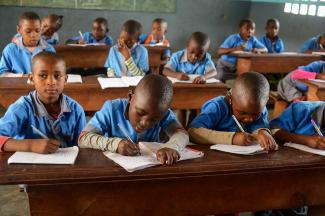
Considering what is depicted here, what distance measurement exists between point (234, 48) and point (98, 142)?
392 centimetres

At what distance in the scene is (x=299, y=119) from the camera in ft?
6.09

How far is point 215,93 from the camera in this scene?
3031 mm

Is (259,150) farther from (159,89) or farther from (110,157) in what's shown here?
(110,157)

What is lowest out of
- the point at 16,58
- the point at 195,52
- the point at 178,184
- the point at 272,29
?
the point at 178,184

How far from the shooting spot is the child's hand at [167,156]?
1315 mm

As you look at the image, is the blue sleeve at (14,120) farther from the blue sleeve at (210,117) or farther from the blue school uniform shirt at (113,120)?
the blue sleeve at (210,117)

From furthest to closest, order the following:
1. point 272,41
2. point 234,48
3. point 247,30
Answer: point 272,41 → point 247,30 → point 234,48

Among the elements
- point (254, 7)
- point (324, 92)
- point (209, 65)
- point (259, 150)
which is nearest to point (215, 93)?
point (209, 65)

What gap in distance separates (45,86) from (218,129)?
2.85 feet

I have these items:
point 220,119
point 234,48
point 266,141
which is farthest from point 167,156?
point 234,48

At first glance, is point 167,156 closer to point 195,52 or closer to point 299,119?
point 299,119

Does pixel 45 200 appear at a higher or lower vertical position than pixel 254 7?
lower

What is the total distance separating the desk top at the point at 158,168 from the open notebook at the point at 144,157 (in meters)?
0.02

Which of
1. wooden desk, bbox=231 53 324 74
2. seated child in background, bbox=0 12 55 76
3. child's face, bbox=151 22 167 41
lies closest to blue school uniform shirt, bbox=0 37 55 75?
seated child in background, bbox=0 12 55 76
